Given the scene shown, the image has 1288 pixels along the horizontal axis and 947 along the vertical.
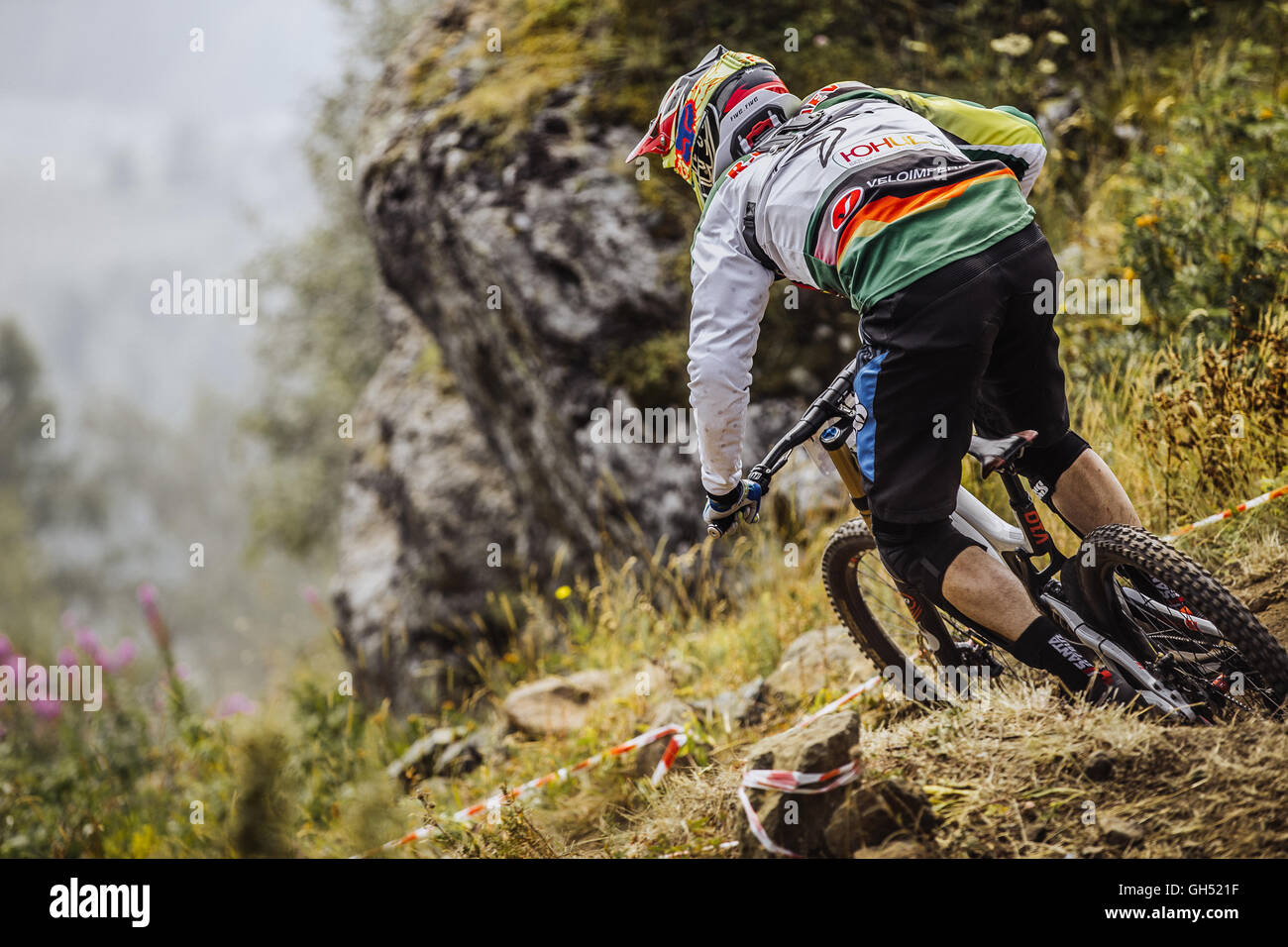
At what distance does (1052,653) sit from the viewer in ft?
8.39

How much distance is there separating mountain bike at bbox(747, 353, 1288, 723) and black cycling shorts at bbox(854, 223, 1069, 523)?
128mm

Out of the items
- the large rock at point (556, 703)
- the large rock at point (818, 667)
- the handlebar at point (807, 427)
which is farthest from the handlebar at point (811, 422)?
the large rock at point (556, 703)

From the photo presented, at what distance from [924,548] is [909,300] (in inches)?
27.9

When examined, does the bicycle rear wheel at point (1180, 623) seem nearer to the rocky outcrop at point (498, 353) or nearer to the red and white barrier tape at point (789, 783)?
the red and white barrier tape at point (789, 783)

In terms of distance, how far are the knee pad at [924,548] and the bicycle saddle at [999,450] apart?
0.65 feet

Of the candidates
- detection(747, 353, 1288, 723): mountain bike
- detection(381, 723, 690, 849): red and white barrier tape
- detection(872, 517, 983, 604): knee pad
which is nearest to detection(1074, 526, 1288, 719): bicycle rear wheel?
detection(747, 353, 1288, 723): mountain bike

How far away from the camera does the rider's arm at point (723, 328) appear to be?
8.58 feet

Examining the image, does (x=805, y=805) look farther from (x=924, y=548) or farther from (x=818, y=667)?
(x=818, y=667)

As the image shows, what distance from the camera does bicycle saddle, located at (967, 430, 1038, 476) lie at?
2592 millimetres

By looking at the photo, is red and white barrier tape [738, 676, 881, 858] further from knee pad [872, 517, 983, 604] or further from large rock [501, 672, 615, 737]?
large rock [501, 672, 615, 737]

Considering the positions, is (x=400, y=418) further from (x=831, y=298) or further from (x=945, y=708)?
(x=945, y=708)

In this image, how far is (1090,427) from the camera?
446 cm
